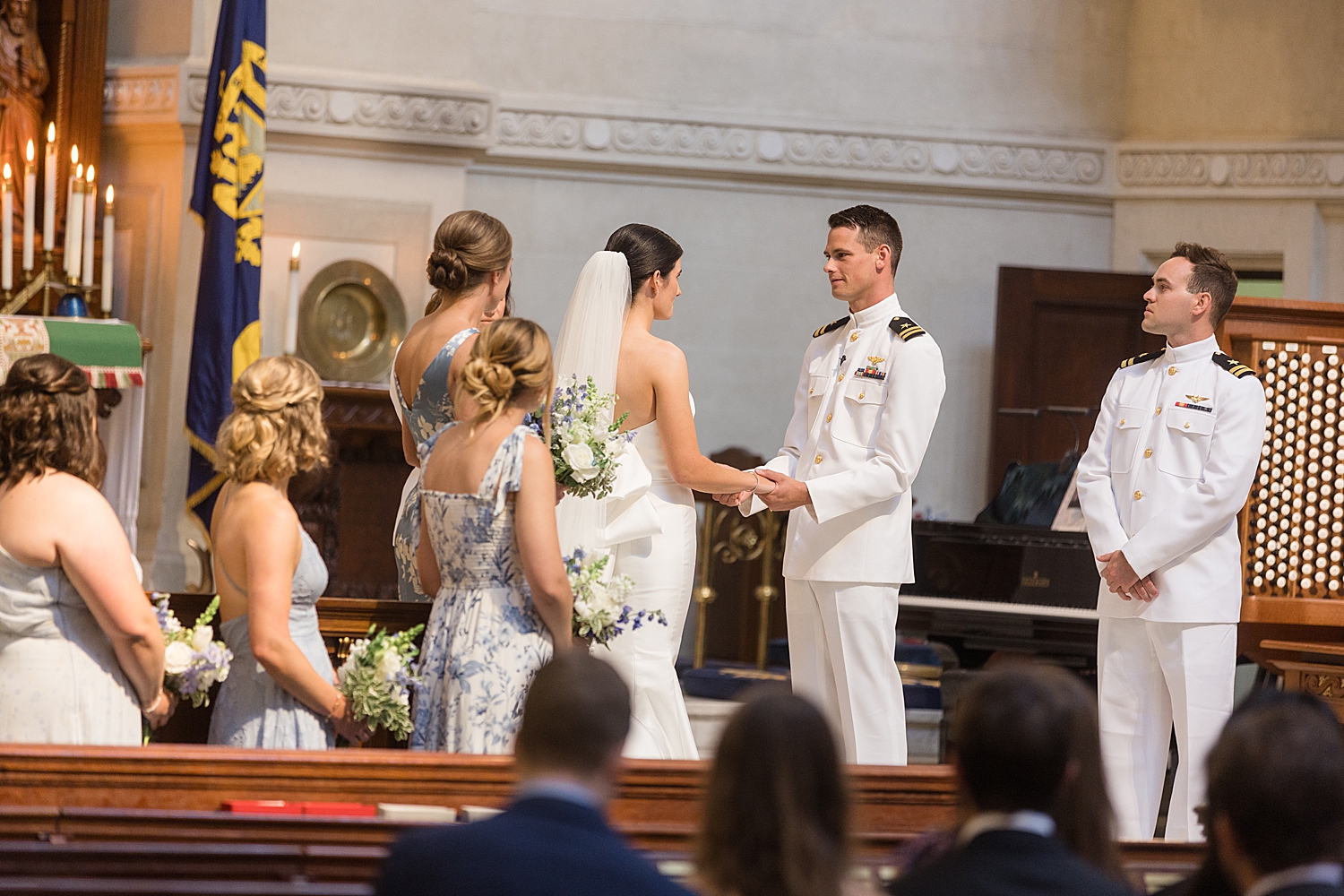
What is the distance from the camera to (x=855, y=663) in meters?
4.34

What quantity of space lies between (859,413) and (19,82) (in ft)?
15.8

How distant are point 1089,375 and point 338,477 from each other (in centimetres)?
416

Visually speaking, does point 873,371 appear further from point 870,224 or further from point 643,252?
point 643,252

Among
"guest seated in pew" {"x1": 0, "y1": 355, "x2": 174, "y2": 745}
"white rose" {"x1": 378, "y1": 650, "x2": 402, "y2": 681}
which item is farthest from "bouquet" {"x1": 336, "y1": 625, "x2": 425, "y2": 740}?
"guest seated in pew" {"x1": 0, "y1": 355, "x2": 174, "y2": 745}

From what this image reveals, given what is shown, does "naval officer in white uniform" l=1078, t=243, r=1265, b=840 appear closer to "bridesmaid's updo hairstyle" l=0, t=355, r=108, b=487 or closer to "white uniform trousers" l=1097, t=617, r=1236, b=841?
"white uniform trousers" l=1097, t=617, r=1236, b=841

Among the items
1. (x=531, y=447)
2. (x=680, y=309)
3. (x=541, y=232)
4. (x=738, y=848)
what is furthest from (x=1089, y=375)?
(x=738, y=848)

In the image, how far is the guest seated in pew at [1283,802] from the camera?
172cm

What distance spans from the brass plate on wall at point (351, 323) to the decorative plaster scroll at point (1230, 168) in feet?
13.8

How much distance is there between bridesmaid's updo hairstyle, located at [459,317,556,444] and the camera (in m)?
3.19

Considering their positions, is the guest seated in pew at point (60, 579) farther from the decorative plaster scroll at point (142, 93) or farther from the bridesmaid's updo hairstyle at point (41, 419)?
the decorative plaster scroll at point (142, 93)

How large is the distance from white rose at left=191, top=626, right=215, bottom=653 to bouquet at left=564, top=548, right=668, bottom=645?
2.65ft

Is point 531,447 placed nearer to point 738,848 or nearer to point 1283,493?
point 738,848

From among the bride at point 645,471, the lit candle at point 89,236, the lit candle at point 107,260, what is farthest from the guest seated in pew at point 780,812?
the lit candle at point 107,260

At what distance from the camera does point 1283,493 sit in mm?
4996
